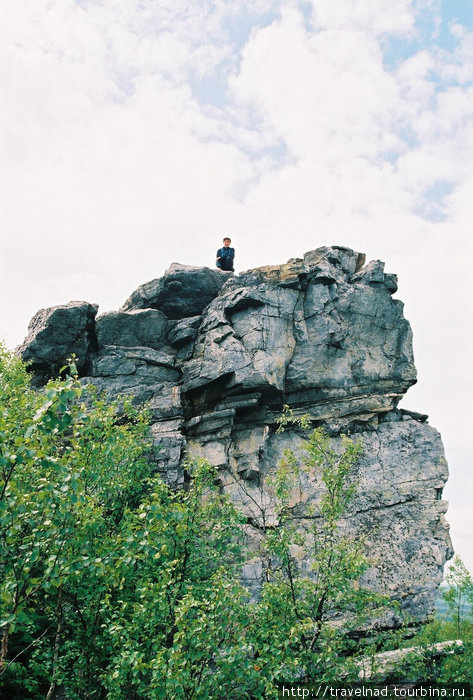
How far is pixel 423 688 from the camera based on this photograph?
21.7 m

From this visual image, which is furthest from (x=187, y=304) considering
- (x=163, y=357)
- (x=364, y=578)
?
(x=364, y=578)

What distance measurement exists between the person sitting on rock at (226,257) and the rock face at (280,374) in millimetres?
3602

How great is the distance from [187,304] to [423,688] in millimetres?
24605

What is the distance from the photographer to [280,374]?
31.6 meters

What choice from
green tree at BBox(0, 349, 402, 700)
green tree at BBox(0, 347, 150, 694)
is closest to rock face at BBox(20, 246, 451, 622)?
green tree at BBox(0, 349, 402, 700)

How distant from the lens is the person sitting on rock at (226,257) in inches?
1527

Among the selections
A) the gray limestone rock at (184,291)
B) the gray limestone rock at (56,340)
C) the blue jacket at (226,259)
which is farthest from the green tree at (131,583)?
the blue jacket at (226,259)

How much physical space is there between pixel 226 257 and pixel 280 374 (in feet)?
37.1

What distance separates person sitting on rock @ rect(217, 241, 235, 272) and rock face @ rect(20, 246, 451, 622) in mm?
3602

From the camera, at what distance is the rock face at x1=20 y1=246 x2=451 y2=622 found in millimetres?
29172

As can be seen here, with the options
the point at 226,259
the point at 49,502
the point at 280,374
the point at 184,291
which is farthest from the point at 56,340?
the point at 49,502

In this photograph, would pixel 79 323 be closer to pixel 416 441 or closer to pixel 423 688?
pixel 416 441

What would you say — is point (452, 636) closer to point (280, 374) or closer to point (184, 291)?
point (280, 374)

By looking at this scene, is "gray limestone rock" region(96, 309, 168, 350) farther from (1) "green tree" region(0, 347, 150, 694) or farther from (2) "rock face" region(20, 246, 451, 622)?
(1) "green tree" region(0, 347, 150, 694)
